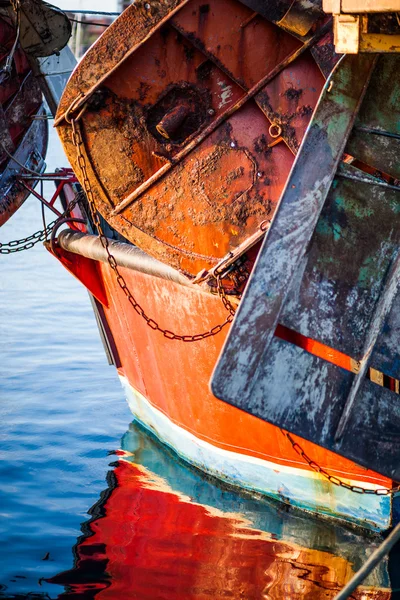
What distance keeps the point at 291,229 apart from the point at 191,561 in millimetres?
2700

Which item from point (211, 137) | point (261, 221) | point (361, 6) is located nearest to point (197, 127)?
point (211, 137)

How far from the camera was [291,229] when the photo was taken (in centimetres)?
423

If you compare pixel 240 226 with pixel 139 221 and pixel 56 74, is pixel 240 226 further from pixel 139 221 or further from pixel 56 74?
pixel 56 74

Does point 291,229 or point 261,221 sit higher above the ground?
point 261,221

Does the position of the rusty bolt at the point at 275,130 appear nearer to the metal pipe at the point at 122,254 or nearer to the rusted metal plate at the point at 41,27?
the metal pipe at the point at 122,254

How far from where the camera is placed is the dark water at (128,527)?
5441 mm

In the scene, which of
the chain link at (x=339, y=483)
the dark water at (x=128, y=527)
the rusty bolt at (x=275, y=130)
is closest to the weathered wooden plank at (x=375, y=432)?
the chain link at (x=339, y=483)

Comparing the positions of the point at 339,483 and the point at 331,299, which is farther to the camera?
the point at 339,483

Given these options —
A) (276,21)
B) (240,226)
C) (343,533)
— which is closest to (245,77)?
(276,21)

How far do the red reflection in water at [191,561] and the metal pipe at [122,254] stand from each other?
1.92 metres

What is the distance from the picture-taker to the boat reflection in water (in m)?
5.36

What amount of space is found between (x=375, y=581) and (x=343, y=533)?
52cm

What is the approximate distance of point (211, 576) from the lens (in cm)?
554

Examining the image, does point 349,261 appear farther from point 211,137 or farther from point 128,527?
point 128,527
